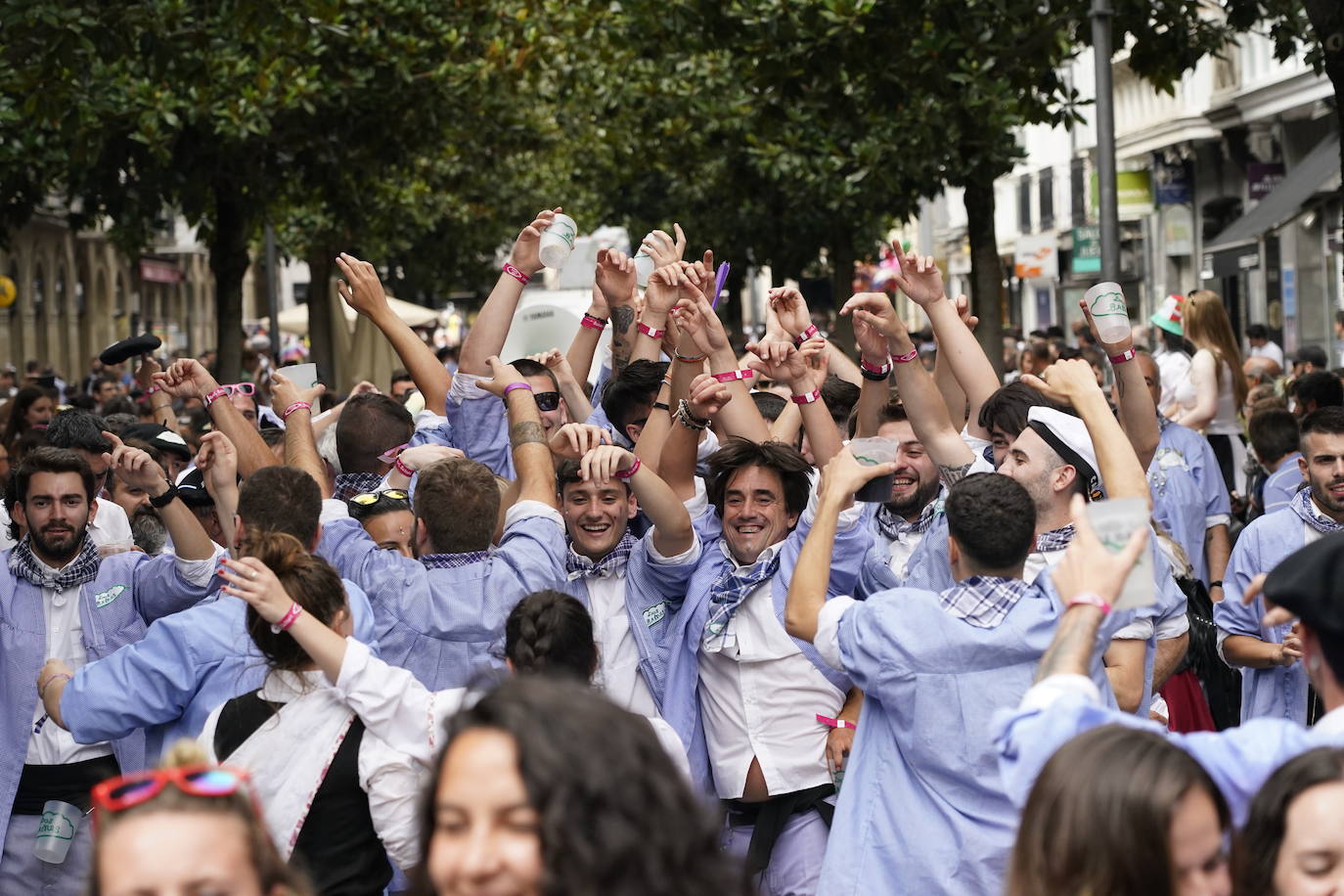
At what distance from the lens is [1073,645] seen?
137 inches

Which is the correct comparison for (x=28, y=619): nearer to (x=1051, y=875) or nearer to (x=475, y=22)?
(x=1051, y=875)

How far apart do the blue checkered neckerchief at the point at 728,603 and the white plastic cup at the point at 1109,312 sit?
5.68ft

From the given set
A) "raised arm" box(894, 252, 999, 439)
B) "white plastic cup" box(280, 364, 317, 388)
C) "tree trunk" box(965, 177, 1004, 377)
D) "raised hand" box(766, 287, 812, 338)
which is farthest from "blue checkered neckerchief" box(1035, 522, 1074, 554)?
"tree trunk" box(965, 177, 1004, 377)

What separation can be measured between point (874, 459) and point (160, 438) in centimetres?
333

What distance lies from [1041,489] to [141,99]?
515 inches

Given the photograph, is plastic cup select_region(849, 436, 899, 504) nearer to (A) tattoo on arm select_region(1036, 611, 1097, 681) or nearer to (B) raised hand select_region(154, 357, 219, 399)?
(A) tattoo on arm select_region(1036, 611, 1097, 681)

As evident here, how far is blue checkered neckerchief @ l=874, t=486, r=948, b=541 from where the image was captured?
629 cm

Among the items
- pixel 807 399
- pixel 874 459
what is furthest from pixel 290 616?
pixel 807 399

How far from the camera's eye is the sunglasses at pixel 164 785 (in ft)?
9.52

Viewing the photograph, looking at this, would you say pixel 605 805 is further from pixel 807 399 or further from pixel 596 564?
pixel 807 399

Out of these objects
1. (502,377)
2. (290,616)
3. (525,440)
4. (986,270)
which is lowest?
(290,616)

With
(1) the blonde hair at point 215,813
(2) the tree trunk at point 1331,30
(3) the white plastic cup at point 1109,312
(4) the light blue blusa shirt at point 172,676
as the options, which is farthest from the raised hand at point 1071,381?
(2) the tree trunk at point 1331,30

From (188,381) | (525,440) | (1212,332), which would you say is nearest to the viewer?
(525,440)

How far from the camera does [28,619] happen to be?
6.15m
